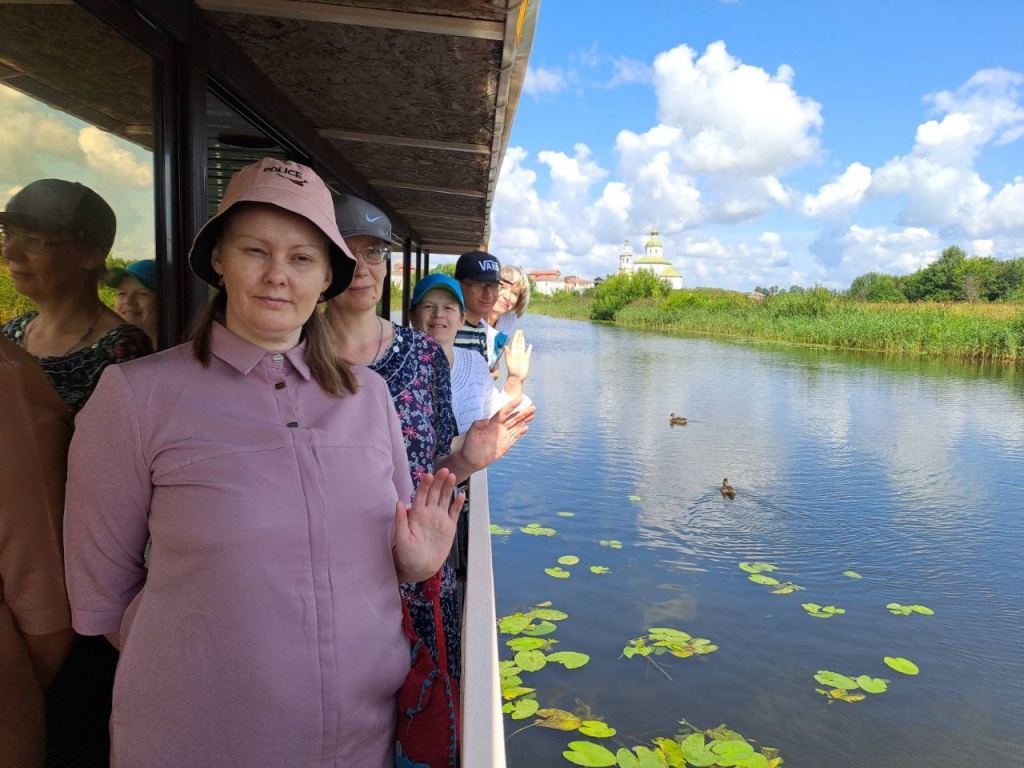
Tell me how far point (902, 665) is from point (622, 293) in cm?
5947

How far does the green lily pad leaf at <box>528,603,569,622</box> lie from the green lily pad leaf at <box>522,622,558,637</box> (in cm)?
7

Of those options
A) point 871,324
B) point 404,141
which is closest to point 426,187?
point 404,141

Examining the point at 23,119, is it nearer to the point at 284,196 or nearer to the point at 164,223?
the point at 164,223

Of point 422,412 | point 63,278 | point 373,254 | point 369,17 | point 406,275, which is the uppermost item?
point 369,17

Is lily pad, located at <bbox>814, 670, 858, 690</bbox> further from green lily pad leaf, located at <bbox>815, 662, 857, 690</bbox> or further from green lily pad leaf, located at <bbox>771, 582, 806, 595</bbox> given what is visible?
green lily pad leaf, located at <bbox>771, 582, 806, 595</bbox>

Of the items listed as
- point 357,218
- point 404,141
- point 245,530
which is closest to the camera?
point 245,530

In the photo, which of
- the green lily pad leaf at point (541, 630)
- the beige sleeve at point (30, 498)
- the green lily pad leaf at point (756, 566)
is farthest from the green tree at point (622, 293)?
the beige sleeve at point (30, 498)

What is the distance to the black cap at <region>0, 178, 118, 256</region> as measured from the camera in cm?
140

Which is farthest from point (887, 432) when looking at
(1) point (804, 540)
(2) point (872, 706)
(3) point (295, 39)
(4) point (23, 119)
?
(4) point (23, 119)

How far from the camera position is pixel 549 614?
5234 millimetres

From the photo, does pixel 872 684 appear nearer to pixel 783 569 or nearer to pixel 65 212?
pixel 783 569

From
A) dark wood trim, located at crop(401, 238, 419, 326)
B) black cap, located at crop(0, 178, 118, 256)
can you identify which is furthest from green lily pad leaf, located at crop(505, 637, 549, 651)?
dark wood trim, located at crop(401, 238, 419, 326)

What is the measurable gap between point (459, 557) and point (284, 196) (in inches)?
71.3

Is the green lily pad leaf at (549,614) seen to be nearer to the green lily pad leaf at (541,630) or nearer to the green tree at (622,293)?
the green lily pad leaf at (541,630)
